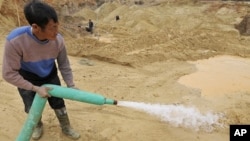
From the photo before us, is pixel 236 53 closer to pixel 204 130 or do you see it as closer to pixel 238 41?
pixel 238 41

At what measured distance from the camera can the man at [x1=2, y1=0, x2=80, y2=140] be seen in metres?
2.53

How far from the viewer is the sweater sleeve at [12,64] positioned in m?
2.78

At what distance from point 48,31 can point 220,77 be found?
4.64m

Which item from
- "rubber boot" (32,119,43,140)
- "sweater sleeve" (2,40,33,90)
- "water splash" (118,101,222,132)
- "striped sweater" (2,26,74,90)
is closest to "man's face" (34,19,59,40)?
"striped sweater" (2,26,74,90)

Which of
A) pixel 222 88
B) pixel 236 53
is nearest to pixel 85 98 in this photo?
pixel 222 88

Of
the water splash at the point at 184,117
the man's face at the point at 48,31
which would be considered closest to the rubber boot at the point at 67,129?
the water splash at the point at 184,117

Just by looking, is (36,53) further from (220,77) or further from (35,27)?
(220,77)

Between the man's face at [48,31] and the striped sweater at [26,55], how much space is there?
173 millimetres

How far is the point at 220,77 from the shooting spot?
21.2ft

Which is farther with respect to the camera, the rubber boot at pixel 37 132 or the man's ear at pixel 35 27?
the rubber boot at pixel 37 132

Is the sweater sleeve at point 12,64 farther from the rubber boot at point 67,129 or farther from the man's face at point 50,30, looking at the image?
the rubber boot at point 67,129

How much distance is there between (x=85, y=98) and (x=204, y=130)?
2.02 m

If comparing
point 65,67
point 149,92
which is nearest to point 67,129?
point 65,67

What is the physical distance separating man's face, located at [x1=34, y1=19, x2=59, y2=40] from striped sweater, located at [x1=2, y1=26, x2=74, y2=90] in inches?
6.8
